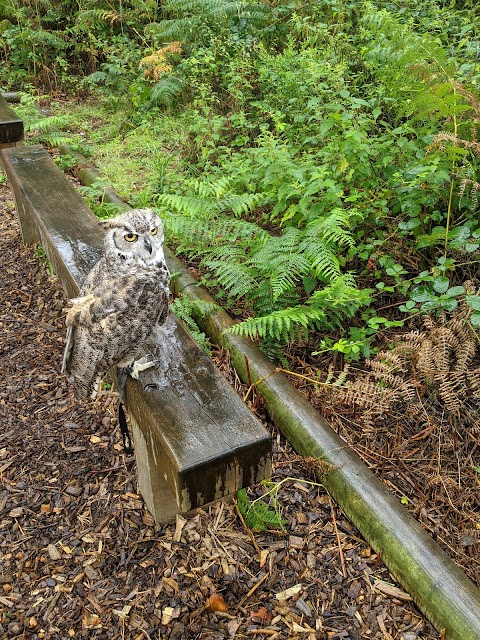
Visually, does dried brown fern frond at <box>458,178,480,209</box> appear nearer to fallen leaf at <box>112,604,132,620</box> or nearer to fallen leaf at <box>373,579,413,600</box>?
fallen leaf at <box>373,579,413,600</box>

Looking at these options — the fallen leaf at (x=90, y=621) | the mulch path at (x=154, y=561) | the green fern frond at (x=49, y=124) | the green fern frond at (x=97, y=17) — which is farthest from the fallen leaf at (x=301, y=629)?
the green fern frond at (x=97, y=17)

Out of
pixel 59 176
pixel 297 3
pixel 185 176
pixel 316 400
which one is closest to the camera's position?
pixel 316 400

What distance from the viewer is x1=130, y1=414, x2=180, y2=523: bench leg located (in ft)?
8.21

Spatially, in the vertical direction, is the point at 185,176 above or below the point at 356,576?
above

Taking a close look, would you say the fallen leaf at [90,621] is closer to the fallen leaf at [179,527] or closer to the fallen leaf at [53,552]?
the fallen leaf at [53,552]

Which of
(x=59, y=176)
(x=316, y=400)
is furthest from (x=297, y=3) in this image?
(x=316, y=400)

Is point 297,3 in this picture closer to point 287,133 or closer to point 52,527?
point 287,133

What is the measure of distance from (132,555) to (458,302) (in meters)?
2.40

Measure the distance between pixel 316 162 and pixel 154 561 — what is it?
302 cm

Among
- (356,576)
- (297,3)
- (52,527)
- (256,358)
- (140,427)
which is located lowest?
(52,527)

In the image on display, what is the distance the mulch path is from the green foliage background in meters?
1.08

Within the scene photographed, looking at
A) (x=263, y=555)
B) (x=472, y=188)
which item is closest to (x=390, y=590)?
(x=263, y=555)

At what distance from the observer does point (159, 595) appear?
96.2 inches

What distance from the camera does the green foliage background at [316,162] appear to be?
3.40 meters
